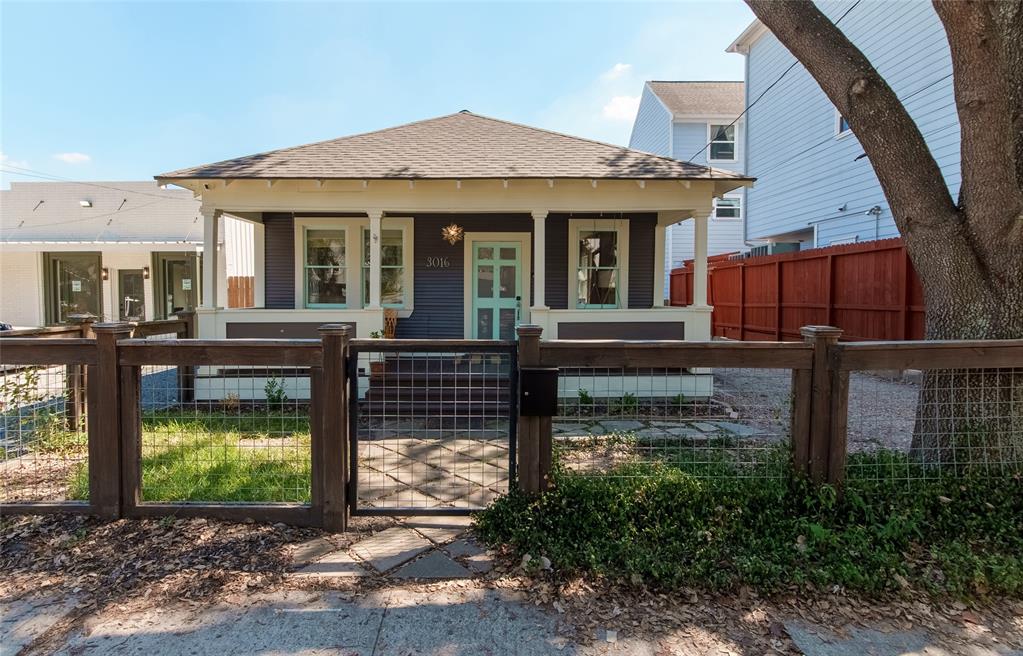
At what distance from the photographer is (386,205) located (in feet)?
26.1

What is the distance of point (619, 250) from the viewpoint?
980cm

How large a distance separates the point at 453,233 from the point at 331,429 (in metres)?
6.80

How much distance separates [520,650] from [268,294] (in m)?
8.86

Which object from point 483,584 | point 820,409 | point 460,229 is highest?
point 460,229

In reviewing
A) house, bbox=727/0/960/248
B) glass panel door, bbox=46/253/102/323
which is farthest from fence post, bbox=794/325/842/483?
glass panel door, bbox=46/253/102/323

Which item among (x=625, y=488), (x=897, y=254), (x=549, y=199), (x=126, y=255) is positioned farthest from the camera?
(x=126, y=255)

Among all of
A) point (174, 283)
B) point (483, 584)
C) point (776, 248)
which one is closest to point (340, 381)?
point (483, 584)

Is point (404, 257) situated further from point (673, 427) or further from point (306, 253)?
point (673, 427)

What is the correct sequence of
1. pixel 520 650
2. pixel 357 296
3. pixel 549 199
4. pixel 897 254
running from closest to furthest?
pixel 520 650
pixel 549 199
pixel 897 254
pixel 357 296

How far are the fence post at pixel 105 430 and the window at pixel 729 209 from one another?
20.4m

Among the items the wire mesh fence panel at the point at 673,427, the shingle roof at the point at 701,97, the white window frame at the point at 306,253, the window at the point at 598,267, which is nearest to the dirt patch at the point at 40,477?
the wire mesh fence panel at the point at 673,427

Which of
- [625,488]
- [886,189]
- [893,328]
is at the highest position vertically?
[886,189]

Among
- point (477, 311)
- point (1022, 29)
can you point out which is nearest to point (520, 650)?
point (1022, 29)

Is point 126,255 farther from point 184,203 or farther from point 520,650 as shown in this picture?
point 520,650
